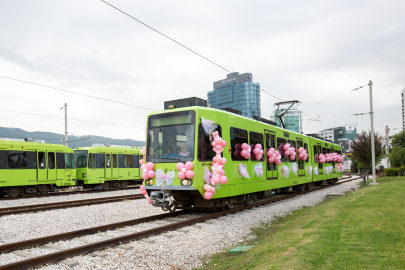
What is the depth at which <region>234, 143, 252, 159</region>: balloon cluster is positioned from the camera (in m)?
10.9

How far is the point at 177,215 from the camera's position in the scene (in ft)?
34.1

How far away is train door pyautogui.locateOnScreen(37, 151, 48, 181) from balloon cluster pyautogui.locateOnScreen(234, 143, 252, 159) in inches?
526

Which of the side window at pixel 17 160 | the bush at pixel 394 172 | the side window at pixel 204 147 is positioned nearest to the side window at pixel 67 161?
the side window at pixel 17 160

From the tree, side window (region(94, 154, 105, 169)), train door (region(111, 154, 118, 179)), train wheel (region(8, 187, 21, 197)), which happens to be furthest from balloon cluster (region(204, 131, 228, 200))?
the tree

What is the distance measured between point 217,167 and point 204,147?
2.31 ft

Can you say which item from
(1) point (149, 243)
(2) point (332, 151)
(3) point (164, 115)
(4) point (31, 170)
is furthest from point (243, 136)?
(2) point (332, 151)

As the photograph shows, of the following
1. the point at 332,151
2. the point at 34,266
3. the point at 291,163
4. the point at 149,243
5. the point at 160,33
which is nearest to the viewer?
the point at 34,266

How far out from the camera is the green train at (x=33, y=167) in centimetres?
1714

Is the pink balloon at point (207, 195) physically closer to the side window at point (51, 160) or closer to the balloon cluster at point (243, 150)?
the balloon cluster at point (243, 150)

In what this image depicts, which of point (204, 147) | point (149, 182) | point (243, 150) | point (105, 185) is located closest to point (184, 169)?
point (204, 147)

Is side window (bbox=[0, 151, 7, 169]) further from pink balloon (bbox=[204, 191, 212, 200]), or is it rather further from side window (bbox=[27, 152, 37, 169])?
pink balloon (bbox=[204, 191, 212, 200])

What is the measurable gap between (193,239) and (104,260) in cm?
221

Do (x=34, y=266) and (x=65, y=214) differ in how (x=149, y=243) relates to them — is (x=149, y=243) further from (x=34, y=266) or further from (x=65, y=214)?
(x=65, y=214)

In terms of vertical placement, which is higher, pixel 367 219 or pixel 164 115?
pixel 164 115
